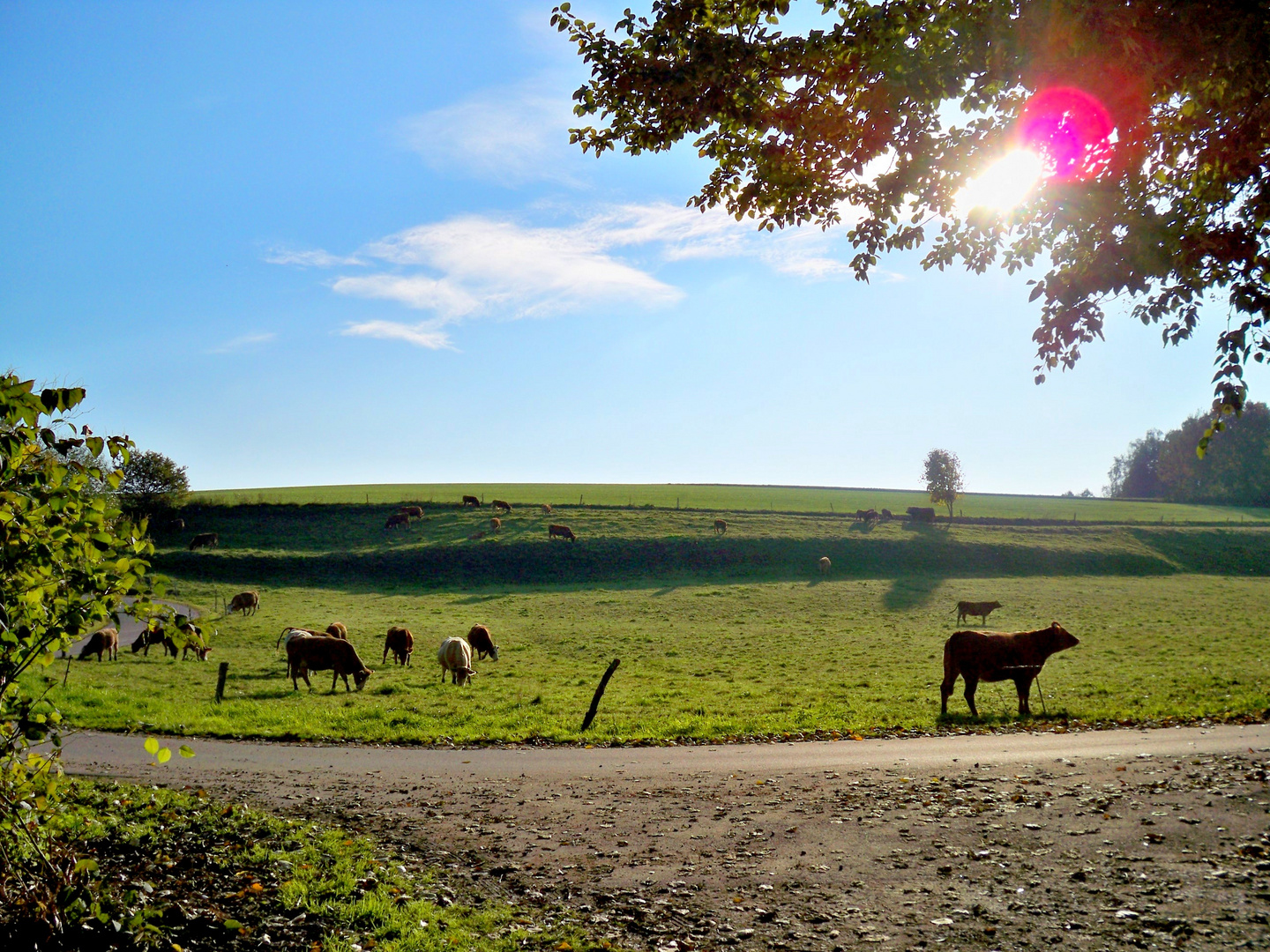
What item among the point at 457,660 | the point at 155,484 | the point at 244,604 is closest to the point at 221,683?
the point at 457,660

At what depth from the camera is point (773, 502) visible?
93688 millimetres

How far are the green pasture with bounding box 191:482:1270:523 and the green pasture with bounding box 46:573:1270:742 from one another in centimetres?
3164

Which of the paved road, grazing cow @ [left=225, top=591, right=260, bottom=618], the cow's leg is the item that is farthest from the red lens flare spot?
grazing cow @ [left=225, top=591, right=260, bottom=618]

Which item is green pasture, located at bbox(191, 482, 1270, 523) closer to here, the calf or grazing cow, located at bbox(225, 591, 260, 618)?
the calf

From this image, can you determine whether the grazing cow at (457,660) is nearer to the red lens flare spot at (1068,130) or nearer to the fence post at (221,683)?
the fence post at (221,683)

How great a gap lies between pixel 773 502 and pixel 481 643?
226 ft

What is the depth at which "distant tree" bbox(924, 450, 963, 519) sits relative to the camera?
81.7 m

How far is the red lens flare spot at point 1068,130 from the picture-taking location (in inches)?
283

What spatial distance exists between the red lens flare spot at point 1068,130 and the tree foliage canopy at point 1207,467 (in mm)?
87595

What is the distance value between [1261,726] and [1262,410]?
119796 millimetres

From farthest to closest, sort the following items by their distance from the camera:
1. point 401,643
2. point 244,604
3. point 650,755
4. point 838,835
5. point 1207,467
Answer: point 1207,467, point 244,604, point 401,643, point 650,755, point 838,835

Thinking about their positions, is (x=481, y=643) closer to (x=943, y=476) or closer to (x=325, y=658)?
(x=325, y=658)

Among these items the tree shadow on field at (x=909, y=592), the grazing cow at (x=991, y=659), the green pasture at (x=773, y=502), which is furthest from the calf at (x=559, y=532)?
the grazing cow at (x=991, y=659)

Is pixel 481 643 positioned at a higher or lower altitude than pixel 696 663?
higher
